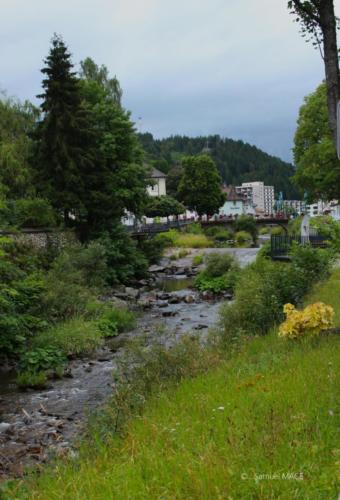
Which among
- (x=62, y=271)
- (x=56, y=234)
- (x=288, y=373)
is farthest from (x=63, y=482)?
(x=56, y=234)

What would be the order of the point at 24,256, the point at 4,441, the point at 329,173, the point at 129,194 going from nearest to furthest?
1. the point at 4,441
2. the point at 24,256
3. the point at 129,194
4. the point at 329,173

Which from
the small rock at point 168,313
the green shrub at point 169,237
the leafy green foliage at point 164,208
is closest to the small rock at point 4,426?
the small rock at point 168,313

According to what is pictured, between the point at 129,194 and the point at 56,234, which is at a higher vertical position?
the point at 129,194

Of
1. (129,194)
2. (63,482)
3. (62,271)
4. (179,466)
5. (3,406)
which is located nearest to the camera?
(179,466)

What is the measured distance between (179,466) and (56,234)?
25.0 meters

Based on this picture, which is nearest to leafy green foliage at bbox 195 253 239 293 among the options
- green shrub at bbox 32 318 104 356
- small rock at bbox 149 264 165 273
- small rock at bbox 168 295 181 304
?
small rock at bbox 168 295 181 304

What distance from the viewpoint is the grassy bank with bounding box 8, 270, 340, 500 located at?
3949mm

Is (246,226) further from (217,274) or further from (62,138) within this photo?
(62,138)

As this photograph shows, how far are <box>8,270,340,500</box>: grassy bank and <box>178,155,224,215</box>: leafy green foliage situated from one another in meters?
76.6

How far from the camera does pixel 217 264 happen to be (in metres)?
33.7

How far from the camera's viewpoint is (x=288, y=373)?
22.2ft

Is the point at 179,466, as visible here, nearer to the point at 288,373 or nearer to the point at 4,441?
the point at 288,373

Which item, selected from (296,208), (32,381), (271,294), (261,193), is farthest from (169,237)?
(261,193)

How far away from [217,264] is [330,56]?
2614 centimetres
